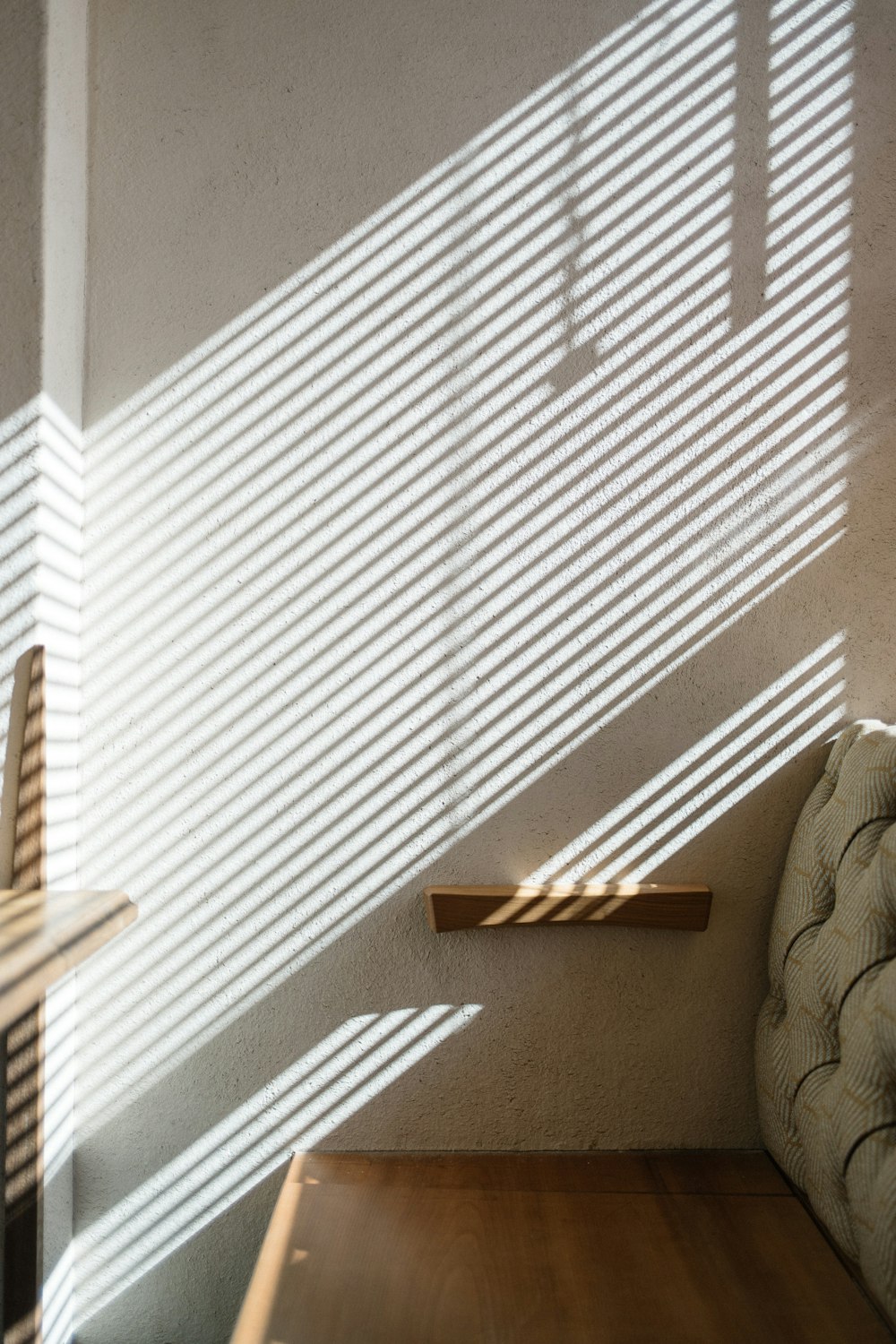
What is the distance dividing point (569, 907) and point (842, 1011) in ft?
1.26

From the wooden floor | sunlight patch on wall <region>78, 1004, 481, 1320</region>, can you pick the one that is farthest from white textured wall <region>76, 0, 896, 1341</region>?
the wooden floor

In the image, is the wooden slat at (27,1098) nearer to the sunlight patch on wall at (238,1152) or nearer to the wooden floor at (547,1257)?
the sunlight patch on wall at (238,1152)

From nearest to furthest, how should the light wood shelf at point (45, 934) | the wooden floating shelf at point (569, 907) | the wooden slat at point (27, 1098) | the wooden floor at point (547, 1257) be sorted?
the light wood shelf at point (45, 934) → the wooden floor at point (547, 1257) → the wooden slat at point (27, 1098) → the wooden floating shelf at point (569, 907)

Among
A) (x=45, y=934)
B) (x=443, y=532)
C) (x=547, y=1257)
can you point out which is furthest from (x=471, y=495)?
(x=547, y=1257)

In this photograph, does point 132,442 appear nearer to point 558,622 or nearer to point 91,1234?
point 558,622

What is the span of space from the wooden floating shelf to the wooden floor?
1.11ft

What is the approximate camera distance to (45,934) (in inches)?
44.5

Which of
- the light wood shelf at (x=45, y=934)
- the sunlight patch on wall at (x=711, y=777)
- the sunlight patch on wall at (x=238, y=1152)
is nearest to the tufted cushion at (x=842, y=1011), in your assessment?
the sunlight patch on wall at (x=711, y=777)

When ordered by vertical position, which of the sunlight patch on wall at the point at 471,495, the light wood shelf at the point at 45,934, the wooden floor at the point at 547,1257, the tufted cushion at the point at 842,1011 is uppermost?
the sunlight patch on wall at the point at 471,495

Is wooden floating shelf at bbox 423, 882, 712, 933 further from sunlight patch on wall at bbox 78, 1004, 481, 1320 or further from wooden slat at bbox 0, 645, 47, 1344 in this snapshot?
wooden slat at bbox 0, 645, 47, 1344

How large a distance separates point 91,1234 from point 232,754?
0.74 meters

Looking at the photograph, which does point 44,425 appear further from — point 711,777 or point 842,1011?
point 842,1011

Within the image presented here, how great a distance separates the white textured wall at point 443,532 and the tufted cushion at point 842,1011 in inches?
3.8

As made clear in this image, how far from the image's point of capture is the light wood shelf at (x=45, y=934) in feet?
3.19
